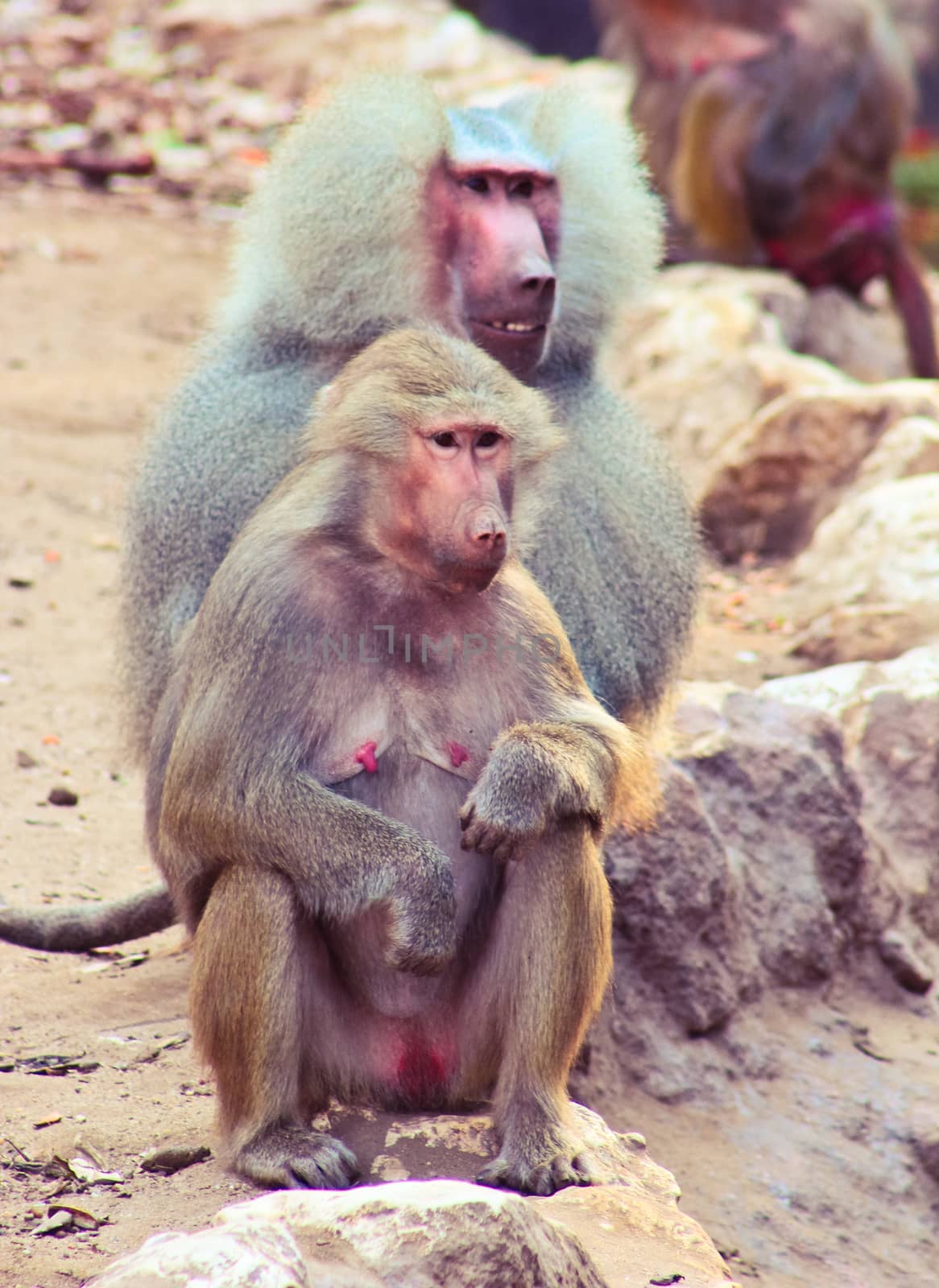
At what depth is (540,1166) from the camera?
7.63 feet

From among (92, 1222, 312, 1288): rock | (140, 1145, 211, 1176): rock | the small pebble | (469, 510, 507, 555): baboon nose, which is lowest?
the small pebble

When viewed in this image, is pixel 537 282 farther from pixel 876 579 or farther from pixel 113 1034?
pixel 876 579

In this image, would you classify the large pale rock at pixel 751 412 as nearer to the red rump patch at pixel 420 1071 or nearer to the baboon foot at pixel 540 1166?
the red rump patch at pixel 420 1071

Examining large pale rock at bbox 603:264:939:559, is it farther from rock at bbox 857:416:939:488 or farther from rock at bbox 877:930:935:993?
rock at bbox 877:930:935:993

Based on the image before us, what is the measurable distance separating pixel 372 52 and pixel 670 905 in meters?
8.62

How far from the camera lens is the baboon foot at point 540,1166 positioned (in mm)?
2314

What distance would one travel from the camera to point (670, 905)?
3330 millimetres

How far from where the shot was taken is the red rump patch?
248cm

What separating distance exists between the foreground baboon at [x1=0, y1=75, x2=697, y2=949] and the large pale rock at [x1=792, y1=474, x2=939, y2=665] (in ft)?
4.56

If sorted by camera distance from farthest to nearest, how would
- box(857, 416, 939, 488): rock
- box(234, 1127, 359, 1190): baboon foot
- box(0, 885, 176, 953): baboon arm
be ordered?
box(857, 416, 939, 488): rock < box(0, 885, 176, 953): baboon arm < box(234, 1127, 359, 1190): baboon foot

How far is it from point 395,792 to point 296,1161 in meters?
0.53

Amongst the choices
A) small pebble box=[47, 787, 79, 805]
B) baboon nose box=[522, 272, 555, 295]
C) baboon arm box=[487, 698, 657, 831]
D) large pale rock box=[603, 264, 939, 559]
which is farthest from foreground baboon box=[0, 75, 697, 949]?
large pale rock box=[603, 264, 939, 559]

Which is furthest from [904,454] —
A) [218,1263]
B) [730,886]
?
[218,1263]

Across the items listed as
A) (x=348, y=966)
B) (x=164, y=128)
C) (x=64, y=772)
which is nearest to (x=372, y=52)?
(x=164, y=128)
